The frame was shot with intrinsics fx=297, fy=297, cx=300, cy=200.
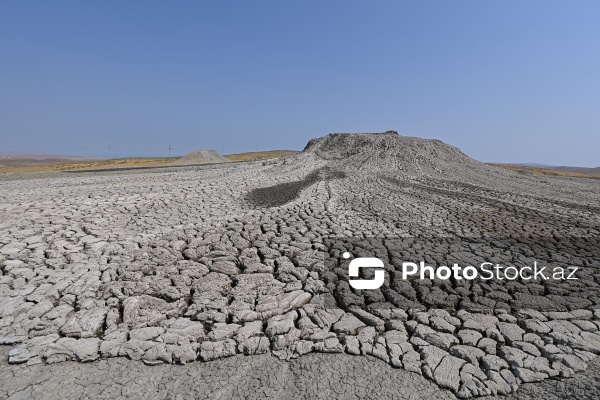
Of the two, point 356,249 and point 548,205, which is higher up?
point 548,205

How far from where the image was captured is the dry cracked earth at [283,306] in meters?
3.01

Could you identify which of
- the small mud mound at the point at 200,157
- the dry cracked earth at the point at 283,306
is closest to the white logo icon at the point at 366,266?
the dry cracked earth at the point at 283,306

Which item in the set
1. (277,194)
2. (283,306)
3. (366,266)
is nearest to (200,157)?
(277,194)

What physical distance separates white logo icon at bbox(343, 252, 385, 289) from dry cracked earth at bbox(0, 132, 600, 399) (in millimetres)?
133

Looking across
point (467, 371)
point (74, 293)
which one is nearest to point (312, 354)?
point (467, 371)

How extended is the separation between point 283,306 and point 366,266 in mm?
1742

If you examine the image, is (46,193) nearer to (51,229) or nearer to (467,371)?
(51,229)

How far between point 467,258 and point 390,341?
9.46 feet

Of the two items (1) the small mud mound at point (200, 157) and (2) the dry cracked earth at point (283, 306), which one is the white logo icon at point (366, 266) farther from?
(1) the small mud mound at point (200, 157)

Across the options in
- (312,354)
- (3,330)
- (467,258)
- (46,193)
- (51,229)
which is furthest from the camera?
(46,193)

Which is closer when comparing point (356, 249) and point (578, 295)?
point (578, 295)

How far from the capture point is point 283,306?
4.21m

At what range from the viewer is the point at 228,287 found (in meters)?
4.63

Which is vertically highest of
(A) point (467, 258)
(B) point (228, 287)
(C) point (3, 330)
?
(A) point (467, 258)
